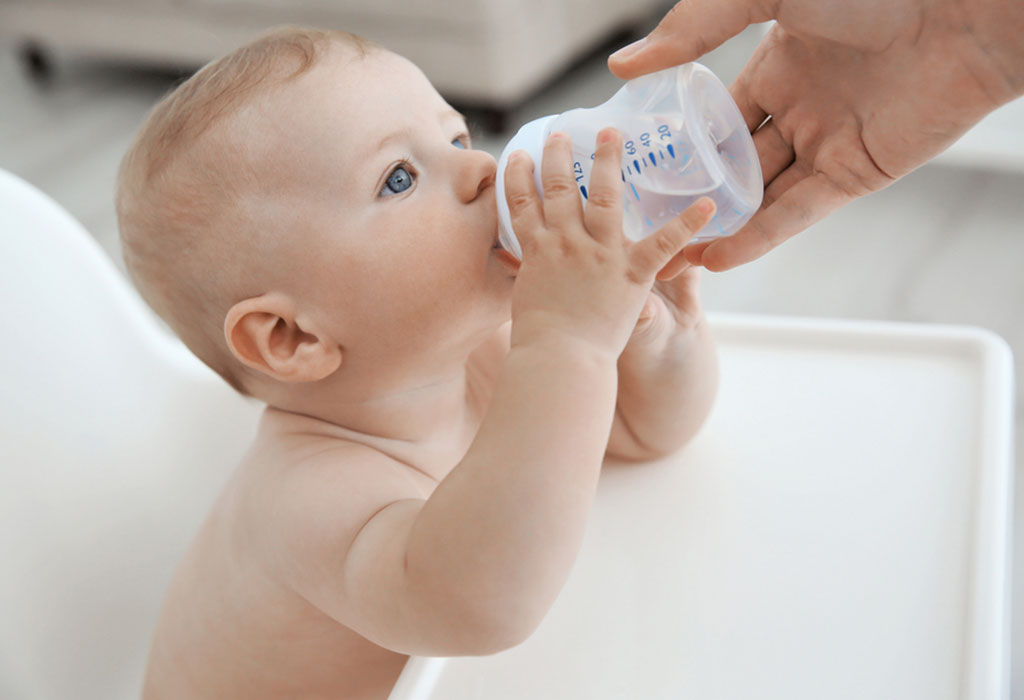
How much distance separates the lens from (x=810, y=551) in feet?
2.17

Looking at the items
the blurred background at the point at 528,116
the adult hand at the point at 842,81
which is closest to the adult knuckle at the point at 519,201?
the adult hand at the point at 842,81

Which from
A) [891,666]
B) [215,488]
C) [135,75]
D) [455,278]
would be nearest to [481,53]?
[135,75]

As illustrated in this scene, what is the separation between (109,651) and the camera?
2.71ft

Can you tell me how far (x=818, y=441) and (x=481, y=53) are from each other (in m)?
1.49

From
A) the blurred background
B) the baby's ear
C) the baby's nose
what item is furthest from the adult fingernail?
the blurred background

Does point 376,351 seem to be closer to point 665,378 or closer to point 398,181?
point 398,181

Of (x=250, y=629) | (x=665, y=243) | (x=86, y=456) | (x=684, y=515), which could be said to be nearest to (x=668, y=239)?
(x=665, y=243)

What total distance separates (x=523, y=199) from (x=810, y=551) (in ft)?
0.97

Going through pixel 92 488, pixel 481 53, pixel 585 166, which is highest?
pixel 585 166

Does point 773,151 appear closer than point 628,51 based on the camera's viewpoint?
No

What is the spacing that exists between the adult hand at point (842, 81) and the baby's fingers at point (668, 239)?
0.13 metres

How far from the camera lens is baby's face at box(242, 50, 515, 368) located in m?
0.63

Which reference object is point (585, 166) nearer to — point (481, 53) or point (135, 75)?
point (481, 53)

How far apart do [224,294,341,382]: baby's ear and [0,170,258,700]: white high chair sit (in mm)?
240
